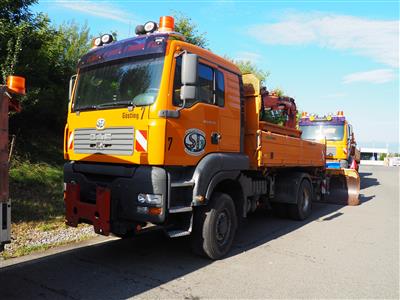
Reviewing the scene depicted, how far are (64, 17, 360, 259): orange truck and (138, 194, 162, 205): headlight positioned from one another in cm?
1

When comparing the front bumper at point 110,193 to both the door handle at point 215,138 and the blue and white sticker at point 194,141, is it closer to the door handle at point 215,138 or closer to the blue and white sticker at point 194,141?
the blue and white sticker at point 194,141

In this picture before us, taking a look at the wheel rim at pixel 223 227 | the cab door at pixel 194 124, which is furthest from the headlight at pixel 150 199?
the wheel rim at pixel 223 227

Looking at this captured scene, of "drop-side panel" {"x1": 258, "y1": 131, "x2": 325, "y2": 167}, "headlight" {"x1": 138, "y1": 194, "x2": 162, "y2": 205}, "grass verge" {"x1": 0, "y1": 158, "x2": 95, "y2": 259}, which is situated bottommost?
"grass verge" {"x1": 0, "y1": 158, "x2": 95, "y2": 259}

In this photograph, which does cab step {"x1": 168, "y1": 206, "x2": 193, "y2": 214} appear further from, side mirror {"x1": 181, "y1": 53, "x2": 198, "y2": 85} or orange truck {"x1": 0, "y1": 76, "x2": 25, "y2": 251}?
orange truck {"x1": 0, "y1": 76, "x2": 25, "y2": 251}

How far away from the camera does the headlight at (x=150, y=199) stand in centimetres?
459

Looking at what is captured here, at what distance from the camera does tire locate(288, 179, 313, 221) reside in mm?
8594

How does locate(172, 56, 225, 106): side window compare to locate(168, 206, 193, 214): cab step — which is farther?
locate(172, 56, 225, 106): side window

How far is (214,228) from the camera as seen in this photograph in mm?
5387

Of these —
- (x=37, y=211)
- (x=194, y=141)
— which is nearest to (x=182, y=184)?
(x=194, y=141)

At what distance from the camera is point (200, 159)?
17.1 feet

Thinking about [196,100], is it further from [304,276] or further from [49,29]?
[49,29]

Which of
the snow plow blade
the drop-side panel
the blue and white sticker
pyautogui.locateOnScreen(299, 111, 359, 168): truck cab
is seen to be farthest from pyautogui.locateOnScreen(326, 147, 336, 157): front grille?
the blue and white sticker

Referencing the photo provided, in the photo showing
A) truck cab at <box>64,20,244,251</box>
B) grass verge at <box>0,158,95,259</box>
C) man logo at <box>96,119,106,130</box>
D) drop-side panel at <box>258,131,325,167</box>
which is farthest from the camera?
drop-side panel at <box>258,131,325,167</box>

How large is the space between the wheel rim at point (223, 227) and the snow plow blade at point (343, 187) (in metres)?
6.89
